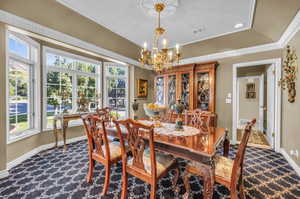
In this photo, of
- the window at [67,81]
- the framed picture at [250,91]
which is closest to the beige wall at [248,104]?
the framed picture at [250,91]

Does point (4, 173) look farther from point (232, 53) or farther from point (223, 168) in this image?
point (232, 53)

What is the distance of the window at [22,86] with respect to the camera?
2.48 meters

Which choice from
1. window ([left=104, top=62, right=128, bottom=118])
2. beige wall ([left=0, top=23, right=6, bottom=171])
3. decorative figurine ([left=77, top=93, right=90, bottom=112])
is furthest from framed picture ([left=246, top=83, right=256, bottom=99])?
beige wall ([left=0, top=23, right=6, bottom=171])

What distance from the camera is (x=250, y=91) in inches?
235

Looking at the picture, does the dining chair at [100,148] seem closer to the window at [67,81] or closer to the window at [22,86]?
the window at [22,86]

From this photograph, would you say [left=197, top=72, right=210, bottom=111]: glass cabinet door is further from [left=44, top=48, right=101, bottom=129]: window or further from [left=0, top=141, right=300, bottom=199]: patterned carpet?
[left=44, top=48, right=101, bottom=129]: window

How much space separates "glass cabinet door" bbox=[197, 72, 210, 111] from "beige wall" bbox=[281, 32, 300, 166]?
1.58 m

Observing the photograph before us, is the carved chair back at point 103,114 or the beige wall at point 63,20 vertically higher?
the beige wall at point 63,20

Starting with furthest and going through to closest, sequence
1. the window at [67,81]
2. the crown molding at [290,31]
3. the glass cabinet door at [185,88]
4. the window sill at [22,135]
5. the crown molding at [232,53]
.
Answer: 1. the glass cabinet door at [185,88]
2. the window at [67,81]
3. the crown molding at [232,53]
4. the window sill at [22,135]
5. the crown molding at [290,31]

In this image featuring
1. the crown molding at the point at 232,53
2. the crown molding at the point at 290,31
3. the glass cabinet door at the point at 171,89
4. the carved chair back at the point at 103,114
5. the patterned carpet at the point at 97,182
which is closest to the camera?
the patterned carpet at the point at 97,182

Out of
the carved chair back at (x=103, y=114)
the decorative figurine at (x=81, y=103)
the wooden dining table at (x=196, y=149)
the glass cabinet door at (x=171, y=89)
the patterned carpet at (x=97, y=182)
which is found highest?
the glass cabinet door at (x=171, y=89)

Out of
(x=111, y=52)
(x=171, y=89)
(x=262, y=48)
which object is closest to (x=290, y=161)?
(x=262, y=48)

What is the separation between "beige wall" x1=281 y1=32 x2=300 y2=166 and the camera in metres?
2.23

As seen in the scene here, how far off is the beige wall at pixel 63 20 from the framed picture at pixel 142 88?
149cm
